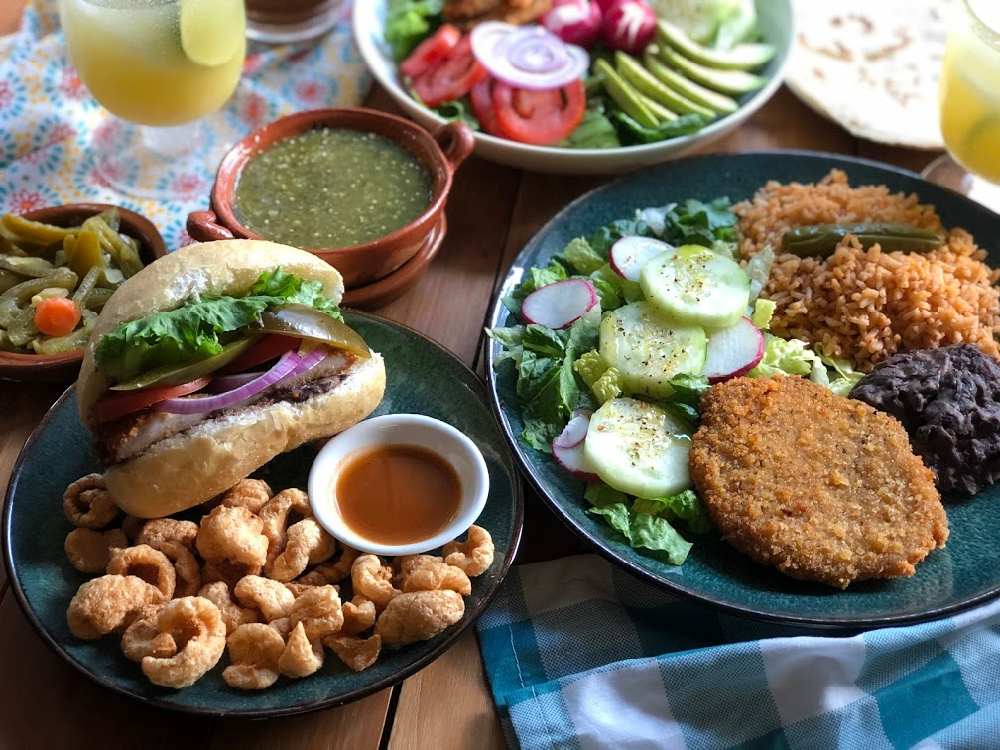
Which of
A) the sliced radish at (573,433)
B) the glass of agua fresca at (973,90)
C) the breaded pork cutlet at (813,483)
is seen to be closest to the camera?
the breaded pork cutlet at (813,483)

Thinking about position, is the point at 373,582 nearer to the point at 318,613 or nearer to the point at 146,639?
the point at 318,613

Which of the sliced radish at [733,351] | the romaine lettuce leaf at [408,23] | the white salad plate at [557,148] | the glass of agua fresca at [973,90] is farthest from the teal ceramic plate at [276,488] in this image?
the glass of agua fresca at [973,90]

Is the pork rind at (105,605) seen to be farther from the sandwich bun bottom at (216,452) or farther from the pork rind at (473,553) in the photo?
the pork rind at (473,553)

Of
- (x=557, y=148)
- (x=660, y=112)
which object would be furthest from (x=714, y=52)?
(x=557, y=148)

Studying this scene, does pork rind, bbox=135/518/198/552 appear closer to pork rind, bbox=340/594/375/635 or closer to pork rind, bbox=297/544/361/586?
pork rind, bbox=297/544/361/586

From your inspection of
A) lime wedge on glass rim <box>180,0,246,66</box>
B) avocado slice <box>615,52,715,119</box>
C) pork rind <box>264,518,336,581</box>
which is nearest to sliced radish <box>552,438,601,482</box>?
pork rind <box>264,518,336,581</box>

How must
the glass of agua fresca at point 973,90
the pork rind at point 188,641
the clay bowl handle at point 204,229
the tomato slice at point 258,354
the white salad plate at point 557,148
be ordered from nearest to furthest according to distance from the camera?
the pork rind at point 188,641 → the tomato slice at point 258,354 → the clay bowl handle at point 204,229 → the glass of agua fresca at point 973,90 → the white salad plate at point 557,148
